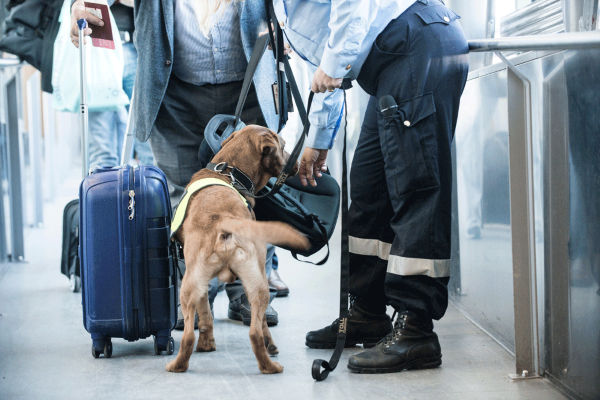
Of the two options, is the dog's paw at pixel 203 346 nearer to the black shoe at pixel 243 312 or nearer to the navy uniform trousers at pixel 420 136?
the black shoe at pixel 243 312

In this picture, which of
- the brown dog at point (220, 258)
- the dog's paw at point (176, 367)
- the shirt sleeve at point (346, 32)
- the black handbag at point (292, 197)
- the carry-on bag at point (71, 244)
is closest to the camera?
the shirt sleeve at point (346, 32)

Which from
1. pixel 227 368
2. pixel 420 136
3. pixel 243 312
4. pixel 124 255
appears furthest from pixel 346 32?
pixel 243 312

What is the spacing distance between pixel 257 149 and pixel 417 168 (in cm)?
67

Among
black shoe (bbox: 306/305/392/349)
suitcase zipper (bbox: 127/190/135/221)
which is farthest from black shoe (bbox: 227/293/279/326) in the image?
suitcase zipper (bbox: 127/190/135/221)

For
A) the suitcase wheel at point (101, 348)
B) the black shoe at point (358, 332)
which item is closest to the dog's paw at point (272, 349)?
the black shoe at point (358, 332)

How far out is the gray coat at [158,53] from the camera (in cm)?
250

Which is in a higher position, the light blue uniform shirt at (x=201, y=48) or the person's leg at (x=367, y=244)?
the light blue uniform shirt at (x=201, y=48)

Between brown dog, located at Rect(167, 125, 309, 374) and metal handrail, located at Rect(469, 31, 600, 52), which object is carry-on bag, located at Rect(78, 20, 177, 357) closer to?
brown dog, located at Rect(167, 125, 309, 374)

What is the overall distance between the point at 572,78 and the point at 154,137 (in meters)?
1.77

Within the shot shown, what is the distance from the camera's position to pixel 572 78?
1643mm

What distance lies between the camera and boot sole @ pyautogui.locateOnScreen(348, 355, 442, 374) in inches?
75.5

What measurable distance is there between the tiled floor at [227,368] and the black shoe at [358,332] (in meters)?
0.05

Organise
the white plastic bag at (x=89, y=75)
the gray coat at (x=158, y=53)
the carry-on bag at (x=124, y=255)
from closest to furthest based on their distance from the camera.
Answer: the carry-on bag at (x=124, y=255)
the gray coat at (x=158, y=53)
the white plastic bag at (x=89, y=75)

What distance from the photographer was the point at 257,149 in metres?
2.24
